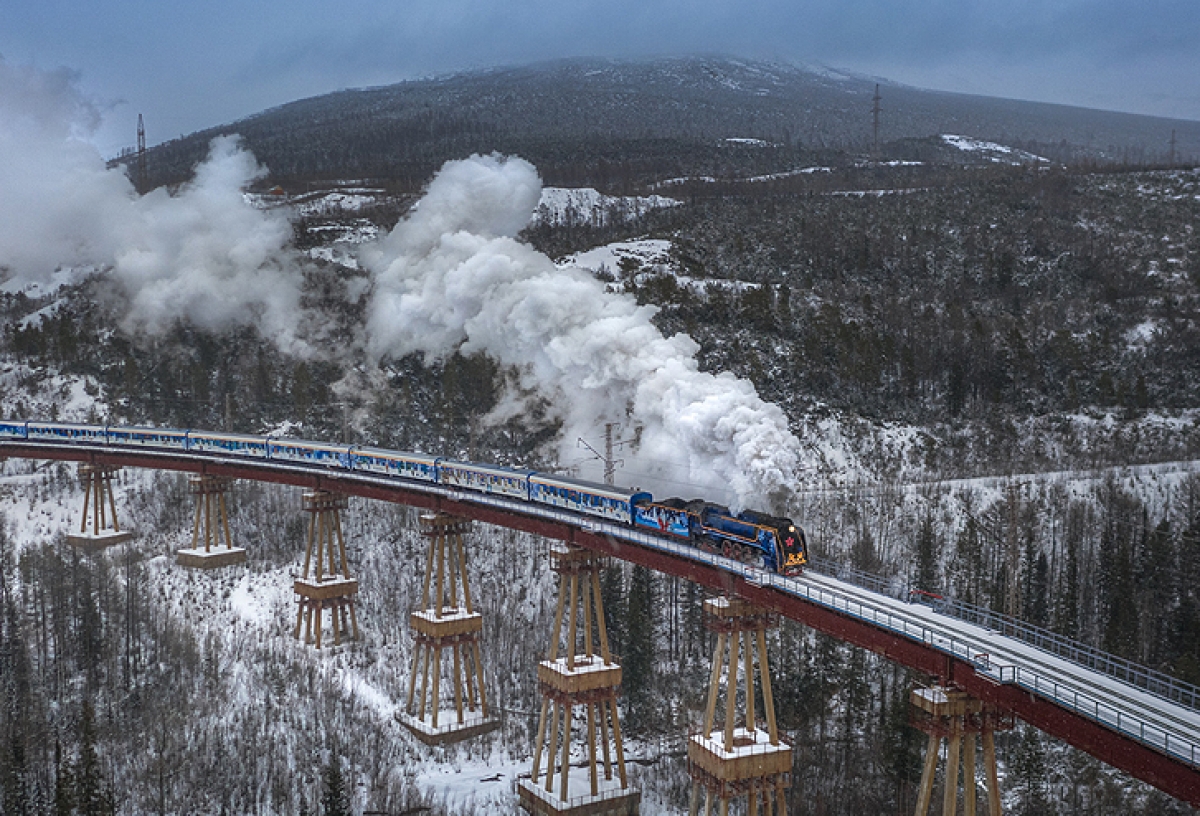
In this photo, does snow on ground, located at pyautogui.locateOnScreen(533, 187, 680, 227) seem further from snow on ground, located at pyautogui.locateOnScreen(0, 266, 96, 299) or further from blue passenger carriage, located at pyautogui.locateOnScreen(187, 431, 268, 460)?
blue passenger carriage, located at pyautogui.locateOnScreen(187, 431, 268, 460)

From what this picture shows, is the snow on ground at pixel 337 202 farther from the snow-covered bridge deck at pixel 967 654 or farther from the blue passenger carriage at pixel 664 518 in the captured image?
the blue passenger carriage at pixel 664 518

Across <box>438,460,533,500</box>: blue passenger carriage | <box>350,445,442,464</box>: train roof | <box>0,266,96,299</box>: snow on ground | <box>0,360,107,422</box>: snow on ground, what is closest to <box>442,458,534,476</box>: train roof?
<box>438,460,533,500</box>: blue passenger carriage

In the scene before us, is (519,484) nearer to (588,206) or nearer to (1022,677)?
(1022,677)

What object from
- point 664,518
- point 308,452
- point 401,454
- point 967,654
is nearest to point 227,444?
point 308,452

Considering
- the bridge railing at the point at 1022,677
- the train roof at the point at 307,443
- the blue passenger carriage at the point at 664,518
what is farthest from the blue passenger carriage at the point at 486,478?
the bridge railing at the point at 1022,677

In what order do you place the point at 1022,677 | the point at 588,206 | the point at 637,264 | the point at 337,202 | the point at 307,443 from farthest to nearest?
the point at 588,206 < the point at 337,202 < the point at 637,264 < the point at 307,443 < the point at 1022,677
